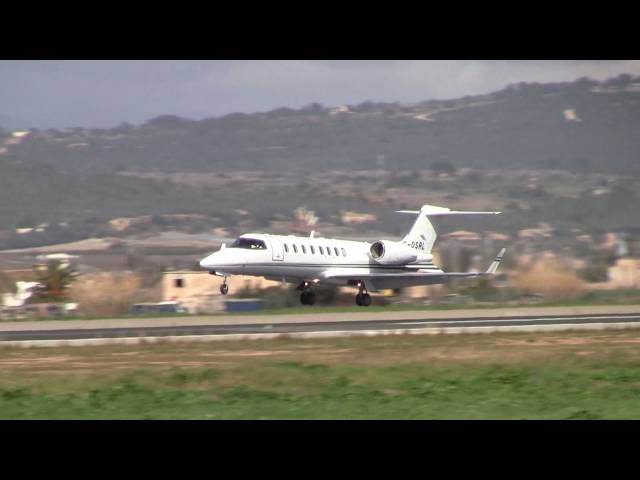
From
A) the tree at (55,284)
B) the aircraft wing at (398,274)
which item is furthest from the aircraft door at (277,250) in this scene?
the tree at (55,284)

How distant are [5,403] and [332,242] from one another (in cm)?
3101

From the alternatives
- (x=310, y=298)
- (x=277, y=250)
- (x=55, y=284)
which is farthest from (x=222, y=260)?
(x=55, y=284)

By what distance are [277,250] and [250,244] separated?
3.90 feet

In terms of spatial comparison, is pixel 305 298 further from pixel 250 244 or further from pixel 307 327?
pixel 307 327

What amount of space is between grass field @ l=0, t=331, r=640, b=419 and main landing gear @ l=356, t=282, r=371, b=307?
2076 centimetres

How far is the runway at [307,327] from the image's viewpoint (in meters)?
30.3

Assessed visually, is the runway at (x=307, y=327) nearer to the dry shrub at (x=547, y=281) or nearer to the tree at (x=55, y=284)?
the dry shrub at (x=547, y=281)

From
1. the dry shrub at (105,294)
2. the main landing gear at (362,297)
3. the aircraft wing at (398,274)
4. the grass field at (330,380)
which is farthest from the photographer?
the main landing gear at (362,297)

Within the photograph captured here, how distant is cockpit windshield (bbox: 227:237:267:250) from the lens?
145 ft

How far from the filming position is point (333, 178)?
155625 millimetres

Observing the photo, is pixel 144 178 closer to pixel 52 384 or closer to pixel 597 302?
pixel 597 302

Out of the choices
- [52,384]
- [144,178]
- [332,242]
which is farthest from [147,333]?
[144,178]

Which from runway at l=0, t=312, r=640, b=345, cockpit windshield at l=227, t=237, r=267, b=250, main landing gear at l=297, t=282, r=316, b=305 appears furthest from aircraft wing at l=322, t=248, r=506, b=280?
runway at l=0, t=312, r=640, b=345

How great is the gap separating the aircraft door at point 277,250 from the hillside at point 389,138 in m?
109
